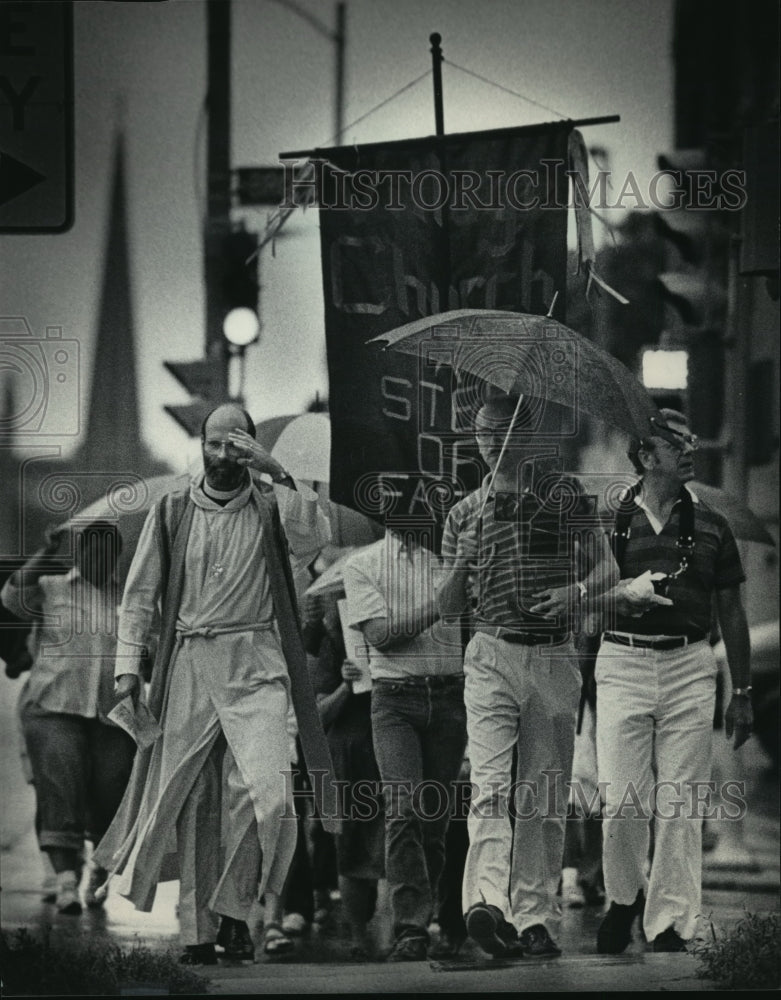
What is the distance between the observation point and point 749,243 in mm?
8055

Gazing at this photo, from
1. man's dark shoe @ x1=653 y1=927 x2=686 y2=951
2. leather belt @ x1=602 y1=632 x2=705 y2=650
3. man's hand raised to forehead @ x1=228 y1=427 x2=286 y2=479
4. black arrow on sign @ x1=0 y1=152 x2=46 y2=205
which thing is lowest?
man's dark shoe @ x1=653 y1=927 x2=686 y2=951

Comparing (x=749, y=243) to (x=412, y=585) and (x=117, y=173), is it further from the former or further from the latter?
(x=117, y=173)

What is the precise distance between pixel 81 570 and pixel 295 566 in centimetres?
86

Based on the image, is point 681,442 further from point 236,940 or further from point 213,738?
point 236,940

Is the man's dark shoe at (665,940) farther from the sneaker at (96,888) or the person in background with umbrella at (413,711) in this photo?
the sneaker at (96,888)

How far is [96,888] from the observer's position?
316 inches

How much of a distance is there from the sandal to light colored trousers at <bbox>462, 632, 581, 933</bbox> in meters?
0.73

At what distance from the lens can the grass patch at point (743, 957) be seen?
318 inches

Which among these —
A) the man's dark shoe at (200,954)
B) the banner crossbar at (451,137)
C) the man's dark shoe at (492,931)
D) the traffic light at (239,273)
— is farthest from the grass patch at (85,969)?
the banner crossbar at (451,137)

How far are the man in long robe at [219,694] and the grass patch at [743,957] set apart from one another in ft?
5.38

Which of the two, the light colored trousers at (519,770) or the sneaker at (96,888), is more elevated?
the light colored trousers at (519,770)

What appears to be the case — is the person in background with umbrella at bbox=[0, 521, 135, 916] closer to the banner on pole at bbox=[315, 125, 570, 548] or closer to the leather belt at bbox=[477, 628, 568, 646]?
the banner on pole at bbox=[315, 125, 570, 548]

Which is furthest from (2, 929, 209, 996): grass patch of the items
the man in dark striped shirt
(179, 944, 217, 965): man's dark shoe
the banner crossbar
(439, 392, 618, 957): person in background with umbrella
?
the banner crossbar

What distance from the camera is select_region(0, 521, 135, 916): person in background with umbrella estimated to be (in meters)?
8.02
